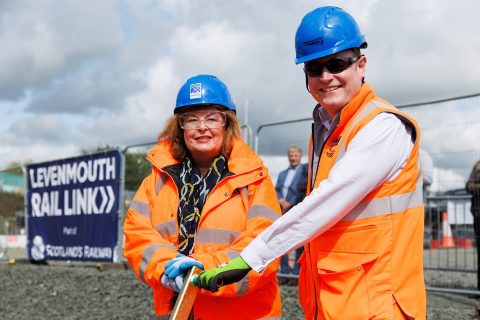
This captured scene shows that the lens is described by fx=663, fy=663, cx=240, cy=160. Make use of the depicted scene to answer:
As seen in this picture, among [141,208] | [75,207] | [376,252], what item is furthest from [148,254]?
[75,207]

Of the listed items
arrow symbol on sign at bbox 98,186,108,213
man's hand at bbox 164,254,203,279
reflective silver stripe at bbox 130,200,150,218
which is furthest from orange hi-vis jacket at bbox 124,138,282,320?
arrow symbol on sign at bbox 98,186,108,213

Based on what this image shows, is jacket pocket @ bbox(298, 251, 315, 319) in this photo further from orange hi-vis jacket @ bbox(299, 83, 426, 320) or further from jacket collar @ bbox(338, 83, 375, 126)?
jacket collar @ bbox(338, 83, 375, 126)

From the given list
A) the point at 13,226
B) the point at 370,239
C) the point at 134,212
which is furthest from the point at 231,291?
the point at 13,226

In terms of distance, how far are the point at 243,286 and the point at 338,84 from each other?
3.51ft

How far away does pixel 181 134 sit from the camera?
3693 mm

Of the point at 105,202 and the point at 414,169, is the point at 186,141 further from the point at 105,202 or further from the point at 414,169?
the point at 105,202

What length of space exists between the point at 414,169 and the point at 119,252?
925cm

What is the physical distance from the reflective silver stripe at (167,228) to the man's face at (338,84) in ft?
3.74

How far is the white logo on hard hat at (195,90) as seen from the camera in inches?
137

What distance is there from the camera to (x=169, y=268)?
302 centimetres

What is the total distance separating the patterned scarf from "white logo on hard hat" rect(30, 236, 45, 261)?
1039 cm

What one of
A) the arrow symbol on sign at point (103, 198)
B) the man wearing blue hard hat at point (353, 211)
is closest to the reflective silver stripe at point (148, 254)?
the man wearing blue hard hat at point (353, 211)

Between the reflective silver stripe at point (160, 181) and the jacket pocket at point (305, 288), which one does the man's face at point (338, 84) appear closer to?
the jacket pocket at point (305, 288)

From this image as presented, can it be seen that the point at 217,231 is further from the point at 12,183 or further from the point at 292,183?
the point at 12,183
